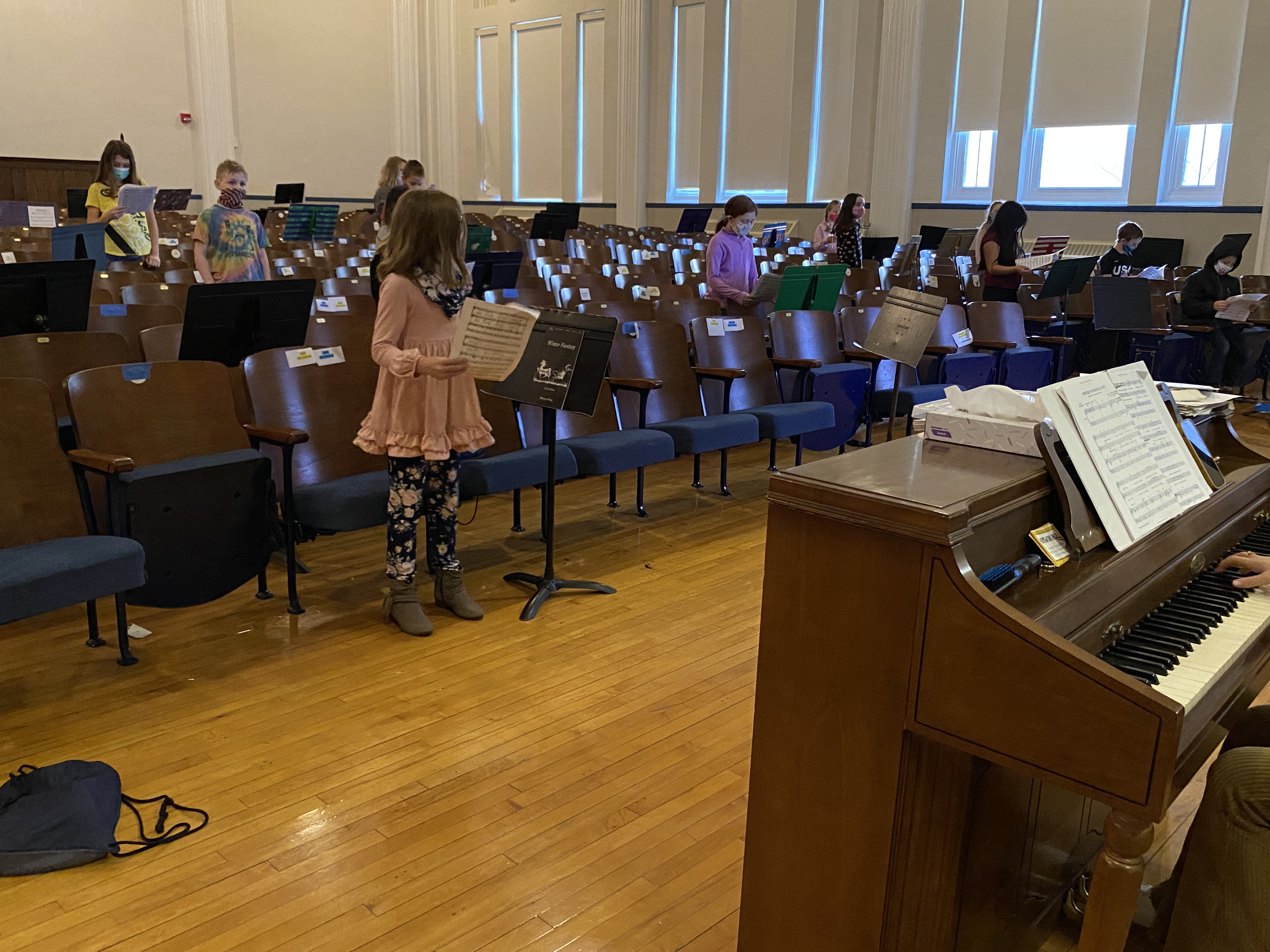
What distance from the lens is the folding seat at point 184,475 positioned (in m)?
3.23

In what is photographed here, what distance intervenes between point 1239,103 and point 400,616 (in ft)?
38.3

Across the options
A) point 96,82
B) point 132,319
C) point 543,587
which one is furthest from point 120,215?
point 96,82

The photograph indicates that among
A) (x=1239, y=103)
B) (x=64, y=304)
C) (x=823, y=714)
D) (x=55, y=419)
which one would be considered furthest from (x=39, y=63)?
(x=823, y=714)

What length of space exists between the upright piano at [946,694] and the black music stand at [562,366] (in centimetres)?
167

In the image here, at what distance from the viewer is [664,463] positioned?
20.3 ft

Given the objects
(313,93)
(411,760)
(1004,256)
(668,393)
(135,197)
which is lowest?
(411,760)

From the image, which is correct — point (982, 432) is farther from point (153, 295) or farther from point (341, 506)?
point (153, 295)

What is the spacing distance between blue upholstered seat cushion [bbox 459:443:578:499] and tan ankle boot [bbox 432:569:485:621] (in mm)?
304

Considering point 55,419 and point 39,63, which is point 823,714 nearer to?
point 55,419

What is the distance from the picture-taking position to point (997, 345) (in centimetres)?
659

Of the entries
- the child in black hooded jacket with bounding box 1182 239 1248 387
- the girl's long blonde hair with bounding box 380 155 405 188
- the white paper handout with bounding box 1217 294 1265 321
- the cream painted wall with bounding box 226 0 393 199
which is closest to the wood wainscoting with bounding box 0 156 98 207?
the cream painted wall with bounding box 226 0 393 199

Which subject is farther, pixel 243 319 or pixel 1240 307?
pixel 1240 307

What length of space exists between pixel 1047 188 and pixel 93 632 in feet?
42.0

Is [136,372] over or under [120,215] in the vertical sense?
under
